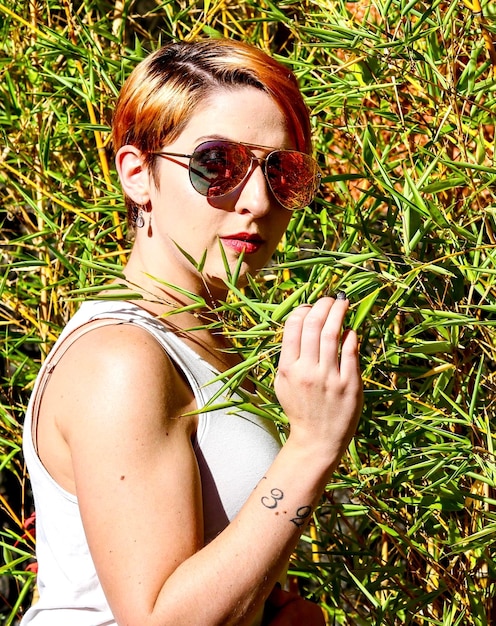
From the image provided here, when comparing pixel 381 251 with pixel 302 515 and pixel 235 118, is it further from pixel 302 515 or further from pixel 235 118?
pixel 302 515

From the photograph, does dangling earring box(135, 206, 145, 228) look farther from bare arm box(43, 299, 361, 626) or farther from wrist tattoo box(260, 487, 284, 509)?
wrist tattoo box(260, 487, 284, 509)

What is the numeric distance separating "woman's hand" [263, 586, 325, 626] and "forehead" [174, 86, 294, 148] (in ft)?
1.88

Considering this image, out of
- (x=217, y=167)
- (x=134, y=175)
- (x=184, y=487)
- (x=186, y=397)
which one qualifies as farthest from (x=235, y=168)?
(x=184, y=487)

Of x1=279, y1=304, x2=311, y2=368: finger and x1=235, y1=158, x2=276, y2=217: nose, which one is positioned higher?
x1=235, y1=158, x2=276, y2=217: nose

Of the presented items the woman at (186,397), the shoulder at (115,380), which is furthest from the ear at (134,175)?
the shoulder at (115,380)

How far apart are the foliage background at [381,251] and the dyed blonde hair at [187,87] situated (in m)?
0.17

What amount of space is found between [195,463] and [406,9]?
2.41ft

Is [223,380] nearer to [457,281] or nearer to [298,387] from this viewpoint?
[298,387]

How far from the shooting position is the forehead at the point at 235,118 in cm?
122

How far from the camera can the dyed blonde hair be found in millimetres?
1242

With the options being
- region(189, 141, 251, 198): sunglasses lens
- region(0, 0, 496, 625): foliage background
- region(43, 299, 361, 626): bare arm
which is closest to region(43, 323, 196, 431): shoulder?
region(43, 299, 361, 626): bare arm

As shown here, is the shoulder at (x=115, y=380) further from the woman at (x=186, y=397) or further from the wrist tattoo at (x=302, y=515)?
the wrist tattoo at (x=302, y=515)

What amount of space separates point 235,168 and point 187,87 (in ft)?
0.42

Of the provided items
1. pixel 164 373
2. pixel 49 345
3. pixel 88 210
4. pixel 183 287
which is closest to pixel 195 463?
pixel 164 373
